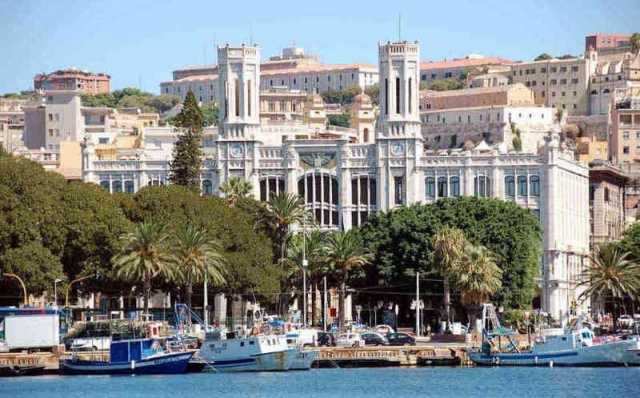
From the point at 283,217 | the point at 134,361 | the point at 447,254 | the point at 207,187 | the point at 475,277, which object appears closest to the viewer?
the point at 134,361

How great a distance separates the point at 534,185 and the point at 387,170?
Result: 12189 mm

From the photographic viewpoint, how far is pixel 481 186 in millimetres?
191000

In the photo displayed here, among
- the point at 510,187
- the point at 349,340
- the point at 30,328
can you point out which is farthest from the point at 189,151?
the point at 30,328

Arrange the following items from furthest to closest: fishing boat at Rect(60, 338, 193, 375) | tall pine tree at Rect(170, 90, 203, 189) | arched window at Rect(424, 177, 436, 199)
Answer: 1. arched window at Rect(424, 177, 436, 199)
2. tall pine tree at Rect(170, 90, 203, 189)
3. fishing boat at Rect(60, 338, 193, 375)

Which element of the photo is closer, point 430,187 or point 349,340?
point 349,340

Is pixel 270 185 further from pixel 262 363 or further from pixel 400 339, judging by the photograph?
pixel 262 363

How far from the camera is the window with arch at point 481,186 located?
190 m

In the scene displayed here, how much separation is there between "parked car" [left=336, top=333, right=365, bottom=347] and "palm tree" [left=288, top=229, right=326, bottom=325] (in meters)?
17.0

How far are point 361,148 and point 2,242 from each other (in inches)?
2061

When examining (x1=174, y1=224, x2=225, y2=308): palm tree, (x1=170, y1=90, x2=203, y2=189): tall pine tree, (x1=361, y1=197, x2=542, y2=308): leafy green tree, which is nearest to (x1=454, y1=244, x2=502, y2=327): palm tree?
(x1=361, y1=197, x2=542, y2=308): leafy green tree

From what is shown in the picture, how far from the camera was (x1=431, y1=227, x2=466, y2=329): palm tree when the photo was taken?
159500 millimetres

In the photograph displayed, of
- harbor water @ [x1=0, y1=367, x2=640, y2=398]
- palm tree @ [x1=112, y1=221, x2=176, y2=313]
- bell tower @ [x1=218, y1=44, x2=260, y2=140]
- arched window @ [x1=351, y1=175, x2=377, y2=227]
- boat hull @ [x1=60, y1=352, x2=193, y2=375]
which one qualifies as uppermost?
bell tower @ [x1=218, y1=44, x2=260, y2=140]

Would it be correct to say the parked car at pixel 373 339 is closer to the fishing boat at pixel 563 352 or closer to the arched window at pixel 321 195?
the fishing boat at pixel 563 352

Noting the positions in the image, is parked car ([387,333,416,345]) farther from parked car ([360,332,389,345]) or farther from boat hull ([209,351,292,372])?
boat hull ([209,351,292,372])
